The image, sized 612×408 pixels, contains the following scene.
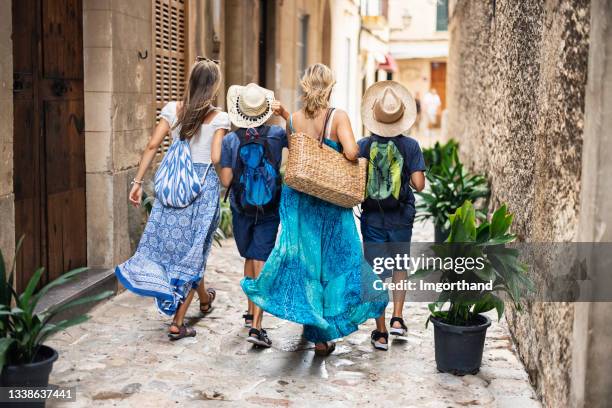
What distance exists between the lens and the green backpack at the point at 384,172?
218 inches

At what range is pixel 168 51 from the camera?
8.59 m

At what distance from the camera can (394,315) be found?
593 cm

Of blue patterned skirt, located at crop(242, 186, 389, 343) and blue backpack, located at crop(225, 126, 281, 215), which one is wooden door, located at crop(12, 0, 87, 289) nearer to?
blue backpack, located at crop(225, 126, 281, 215)

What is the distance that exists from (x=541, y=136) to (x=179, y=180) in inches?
89.7

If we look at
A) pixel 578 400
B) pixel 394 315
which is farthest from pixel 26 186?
pixel 578 400

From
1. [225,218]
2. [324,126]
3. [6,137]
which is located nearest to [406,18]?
[225,218]

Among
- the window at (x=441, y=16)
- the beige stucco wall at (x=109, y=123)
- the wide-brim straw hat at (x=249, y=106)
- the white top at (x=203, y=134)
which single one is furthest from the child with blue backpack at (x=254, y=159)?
the window at (x=441, y=16)

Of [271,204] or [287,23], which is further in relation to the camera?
[287,23]

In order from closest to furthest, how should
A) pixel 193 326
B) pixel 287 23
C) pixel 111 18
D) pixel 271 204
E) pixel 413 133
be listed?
pixel 271 204 < pixel 193 326 < pixel 111 18 < pixel 287 23 < pixel 413 133

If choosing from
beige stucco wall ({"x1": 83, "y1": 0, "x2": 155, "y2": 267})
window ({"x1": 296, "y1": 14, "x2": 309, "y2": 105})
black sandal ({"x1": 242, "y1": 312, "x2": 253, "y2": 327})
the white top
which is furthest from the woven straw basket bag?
window ({"x1": 296, "y1": 14, "x2": 309, "y2": 105})

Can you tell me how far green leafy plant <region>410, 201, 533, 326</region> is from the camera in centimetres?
492

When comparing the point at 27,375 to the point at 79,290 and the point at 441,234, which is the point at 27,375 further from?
the point at 441,234

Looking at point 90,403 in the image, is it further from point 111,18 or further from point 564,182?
point 111,18

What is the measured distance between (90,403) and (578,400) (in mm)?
2398
